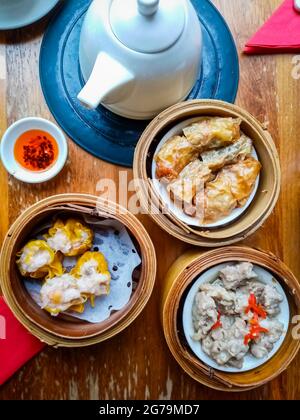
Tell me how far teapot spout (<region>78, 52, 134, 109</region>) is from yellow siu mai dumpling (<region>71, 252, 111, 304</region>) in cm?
50

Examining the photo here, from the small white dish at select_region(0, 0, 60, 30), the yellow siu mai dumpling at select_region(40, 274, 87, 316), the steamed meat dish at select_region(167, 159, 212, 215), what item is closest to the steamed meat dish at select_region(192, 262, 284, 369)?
the steamed meat dish at select_region(167, 159, 212, 215)

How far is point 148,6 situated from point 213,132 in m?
0.47

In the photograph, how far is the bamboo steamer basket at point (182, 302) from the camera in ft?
5.05

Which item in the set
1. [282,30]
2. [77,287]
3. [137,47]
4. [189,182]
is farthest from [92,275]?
[282,30]

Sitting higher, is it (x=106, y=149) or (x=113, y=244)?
(x=106, y=149)

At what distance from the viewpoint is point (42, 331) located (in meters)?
1.53

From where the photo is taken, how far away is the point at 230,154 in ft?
5.23

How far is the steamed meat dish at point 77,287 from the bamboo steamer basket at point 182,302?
21 cm

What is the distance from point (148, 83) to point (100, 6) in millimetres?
231

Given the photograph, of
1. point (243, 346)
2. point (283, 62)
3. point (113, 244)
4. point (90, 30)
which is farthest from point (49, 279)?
point (283, 62)
